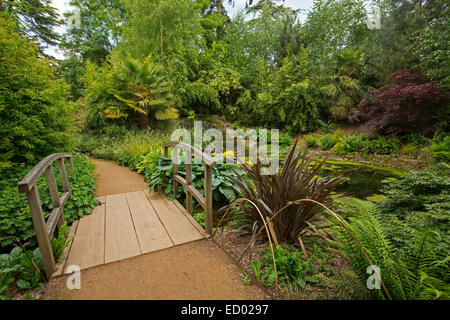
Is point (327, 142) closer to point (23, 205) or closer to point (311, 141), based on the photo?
point (311, 141)

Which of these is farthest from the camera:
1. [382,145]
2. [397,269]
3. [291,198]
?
[382,145]

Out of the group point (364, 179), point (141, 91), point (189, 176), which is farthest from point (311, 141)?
point (189, 176)

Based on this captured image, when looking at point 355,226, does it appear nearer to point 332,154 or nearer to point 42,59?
point 42,59

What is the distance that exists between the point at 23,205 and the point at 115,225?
0.82 meters

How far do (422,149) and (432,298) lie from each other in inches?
246

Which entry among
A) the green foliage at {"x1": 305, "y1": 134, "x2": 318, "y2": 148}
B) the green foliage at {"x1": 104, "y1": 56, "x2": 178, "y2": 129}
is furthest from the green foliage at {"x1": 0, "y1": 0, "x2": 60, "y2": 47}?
the green foliage at {"x1": 305, "y1": 134, "x2": 318, "y2": 148}

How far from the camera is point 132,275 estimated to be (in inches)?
64.1

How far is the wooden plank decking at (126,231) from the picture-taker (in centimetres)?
185

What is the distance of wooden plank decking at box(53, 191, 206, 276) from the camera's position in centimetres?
185

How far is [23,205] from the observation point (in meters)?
2.01

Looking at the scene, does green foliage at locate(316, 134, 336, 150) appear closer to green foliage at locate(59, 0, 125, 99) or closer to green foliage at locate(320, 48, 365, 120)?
green foliage at locate(320, 48, 365, 120)

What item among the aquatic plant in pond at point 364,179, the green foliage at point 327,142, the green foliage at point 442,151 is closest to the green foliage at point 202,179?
the aquatic plant in pond at point 364,179

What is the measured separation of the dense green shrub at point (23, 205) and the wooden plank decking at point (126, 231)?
0.15 m
